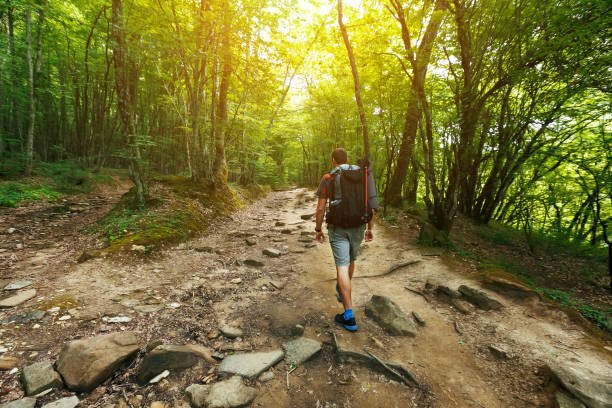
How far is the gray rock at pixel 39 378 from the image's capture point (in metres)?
2.10

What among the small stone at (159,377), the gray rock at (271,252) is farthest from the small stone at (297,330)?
the gray rock at (271,252)

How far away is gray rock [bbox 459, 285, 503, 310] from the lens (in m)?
3.92

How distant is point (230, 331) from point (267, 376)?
3.25 feet

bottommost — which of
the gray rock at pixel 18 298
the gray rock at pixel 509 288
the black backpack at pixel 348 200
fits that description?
the gray rock at pixel 18 298

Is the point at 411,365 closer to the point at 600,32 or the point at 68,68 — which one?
the point at 600,32

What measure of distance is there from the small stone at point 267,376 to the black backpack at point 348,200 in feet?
7.00

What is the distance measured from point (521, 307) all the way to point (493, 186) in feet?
26.1

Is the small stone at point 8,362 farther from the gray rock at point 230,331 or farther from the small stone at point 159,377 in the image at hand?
the gray rock at point 230,331

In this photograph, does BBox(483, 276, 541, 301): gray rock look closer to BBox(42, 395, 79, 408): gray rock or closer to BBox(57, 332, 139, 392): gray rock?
BBox(57, 332, 139, 392): gray rock

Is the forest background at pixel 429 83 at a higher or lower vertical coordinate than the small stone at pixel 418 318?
higher

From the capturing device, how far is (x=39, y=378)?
217 cm

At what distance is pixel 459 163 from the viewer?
6.84 meters

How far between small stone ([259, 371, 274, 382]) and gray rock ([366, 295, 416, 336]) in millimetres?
1860

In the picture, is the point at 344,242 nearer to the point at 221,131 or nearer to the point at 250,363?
the point at 250,363
